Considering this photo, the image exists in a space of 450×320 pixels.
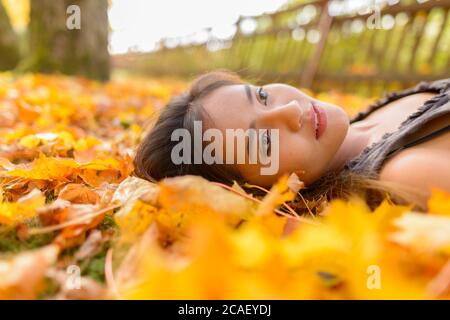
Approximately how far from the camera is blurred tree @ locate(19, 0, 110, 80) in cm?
654

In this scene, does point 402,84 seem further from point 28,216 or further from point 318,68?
point 28,216

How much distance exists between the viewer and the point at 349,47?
17.9 ft

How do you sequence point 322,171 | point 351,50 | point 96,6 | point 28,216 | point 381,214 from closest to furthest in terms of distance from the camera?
point 381,214 → point 28,216 → point 322,171 → point 351,50 → point 96,6

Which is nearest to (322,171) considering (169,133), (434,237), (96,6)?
(169,133)

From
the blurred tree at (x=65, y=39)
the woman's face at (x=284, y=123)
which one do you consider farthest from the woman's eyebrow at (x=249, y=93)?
the blurred tree at (x=65, y=39)

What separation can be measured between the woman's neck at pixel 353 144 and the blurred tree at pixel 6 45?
313 inches

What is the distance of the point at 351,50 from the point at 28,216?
5025mm

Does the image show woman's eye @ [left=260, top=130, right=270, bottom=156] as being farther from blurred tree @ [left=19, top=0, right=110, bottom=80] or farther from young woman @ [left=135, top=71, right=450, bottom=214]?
blurred tree @ [left=19, top=0, right=110, bottom=80]

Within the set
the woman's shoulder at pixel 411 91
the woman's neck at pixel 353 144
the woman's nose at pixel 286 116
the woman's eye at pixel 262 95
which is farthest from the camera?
the woman's shoulder at pixel 411 91

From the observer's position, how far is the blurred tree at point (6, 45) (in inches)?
321

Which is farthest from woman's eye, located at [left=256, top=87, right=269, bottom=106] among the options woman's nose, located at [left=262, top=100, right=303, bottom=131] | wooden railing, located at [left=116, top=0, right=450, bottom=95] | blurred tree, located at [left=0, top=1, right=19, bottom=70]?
blurred tree, located at [left=0, top=1, right=19, bottom=70]

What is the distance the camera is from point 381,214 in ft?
2.70

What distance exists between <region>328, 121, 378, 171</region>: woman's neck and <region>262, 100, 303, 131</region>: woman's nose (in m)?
0.32

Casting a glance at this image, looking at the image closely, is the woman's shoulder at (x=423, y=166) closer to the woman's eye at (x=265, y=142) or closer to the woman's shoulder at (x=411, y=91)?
the woman's eye at (x=265, y=142)
